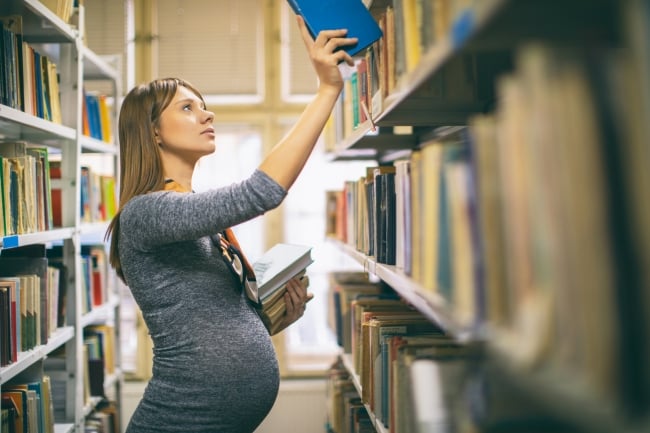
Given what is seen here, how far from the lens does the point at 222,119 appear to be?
378cm

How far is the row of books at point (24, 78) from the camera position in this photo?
1.85 meters

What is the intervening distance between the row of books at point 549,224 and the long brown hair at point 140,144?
100cm

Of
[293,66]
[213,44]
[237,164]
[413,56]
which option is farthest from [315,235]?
[413,56]

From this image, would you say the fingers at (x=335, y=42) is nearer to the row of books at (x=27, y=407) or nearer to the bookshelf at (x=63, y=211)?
the bookshelf at (x=63, y=211)

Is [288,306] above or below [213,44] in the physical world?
below

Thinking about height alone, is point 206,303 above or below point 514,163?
below

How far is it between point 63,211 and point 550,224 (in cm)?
230

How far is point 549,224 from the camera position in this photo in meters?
0.55

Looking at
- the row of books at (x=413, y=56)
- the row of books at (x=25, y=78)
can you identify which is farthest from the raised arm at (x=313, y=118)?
the row of books at (x=25, y=78)

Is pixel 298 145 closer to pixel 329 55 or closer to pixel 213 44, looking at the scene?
pixel 329 55

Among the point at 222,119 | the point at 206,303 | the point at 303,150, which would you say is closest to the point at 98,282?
the point at 222,119

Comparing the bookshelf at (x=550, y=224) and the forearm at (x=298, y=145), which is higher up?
the forearm at (x=298, y=145)

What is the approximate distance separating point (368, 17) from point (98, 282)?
6.99 feet

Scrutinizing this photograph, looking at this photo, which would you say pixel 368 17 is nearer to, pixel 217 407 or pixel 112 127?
pixel 217 407
